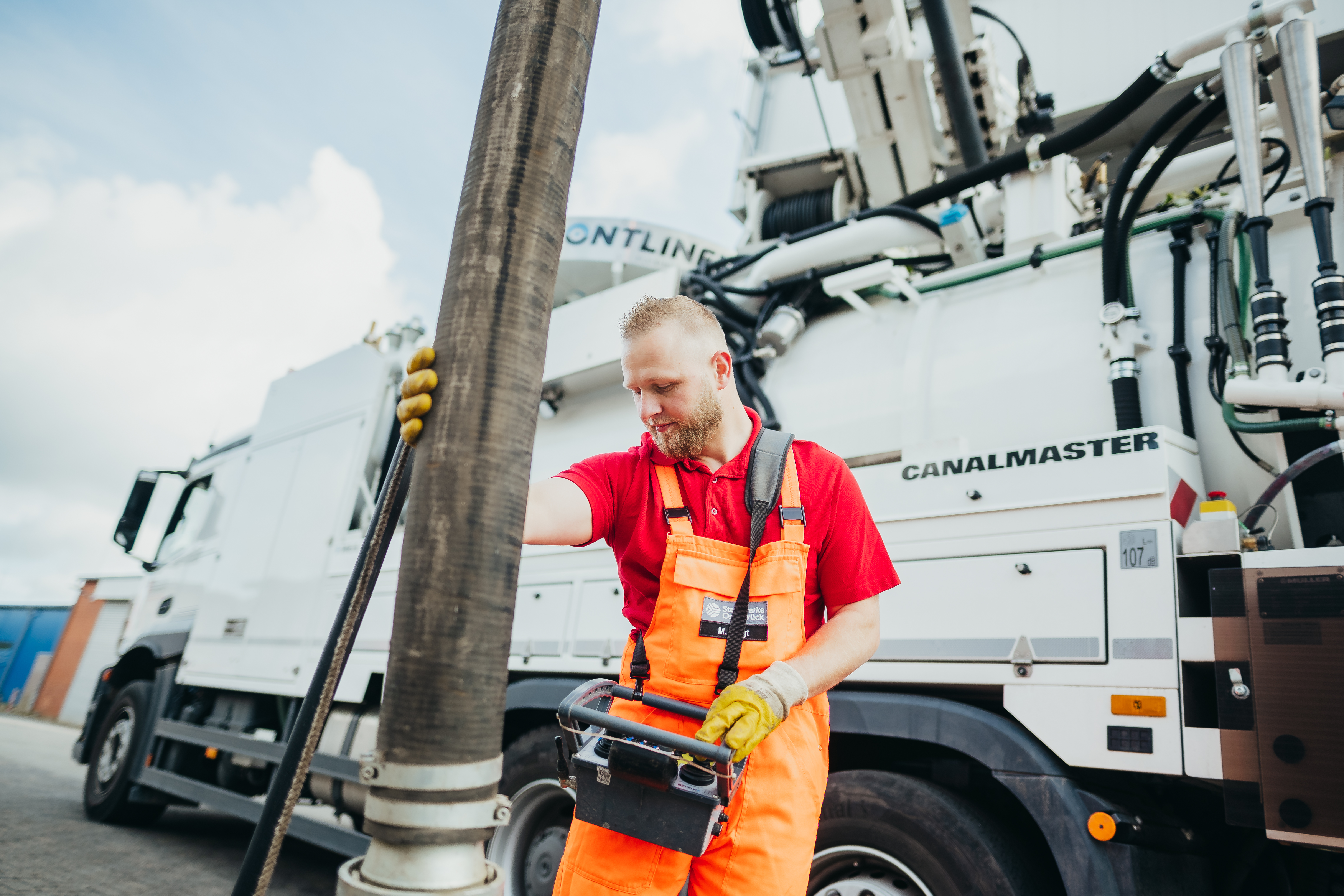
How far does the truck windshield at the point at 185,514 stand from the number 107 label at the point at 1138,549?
6751mm

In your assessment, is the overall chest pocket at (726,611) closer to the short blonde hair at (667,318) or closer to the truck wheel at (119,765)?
the short blonde hair at (667,318)

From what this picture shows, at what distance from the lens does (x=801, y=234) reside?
4.04m

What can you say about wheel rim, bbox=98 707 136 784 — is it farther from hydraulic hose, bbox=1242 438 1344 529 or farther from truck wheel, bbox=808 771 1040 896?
hydraulic hose, bbox=1242 438 1344 529

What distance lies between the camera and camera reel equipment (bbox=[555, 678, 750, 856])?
1.41 meters

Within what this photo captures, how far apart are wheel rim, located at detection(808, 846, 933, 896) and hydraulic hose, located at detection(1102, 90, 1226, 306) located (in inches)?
74.9

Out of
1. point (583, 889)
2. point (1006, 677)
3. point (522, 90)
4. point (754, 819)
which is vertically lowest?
point (583, 889)

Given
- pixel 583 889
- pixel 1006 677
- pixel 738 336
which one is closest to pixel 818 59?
pixel 738 336

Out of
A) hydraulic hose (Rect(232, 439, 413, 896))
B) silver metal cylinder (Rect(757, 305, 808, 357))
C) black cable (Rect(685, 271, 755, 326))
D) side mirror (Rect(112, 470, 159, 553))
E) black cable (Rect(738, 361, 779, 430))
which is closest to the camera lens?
hydraulic hose (Rect(232, 439, 413, 896))

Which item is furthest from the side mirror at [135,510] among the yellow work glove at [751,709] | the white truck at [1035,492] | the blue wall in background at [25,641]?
the blue wall in background at [25,641]

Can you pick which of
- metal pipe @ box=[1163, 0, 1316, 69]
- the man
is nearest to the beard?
the man

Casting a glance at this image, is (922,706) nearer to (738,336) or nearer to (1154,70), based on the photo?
(738,336)

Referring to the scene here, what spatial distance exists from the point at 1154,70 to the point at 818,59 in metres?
3.09

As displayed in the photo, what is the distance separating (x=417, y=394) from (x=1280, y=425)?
2303 millimetres

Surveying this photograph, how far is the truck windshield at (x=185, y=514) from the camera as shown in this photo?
6.82 meters
